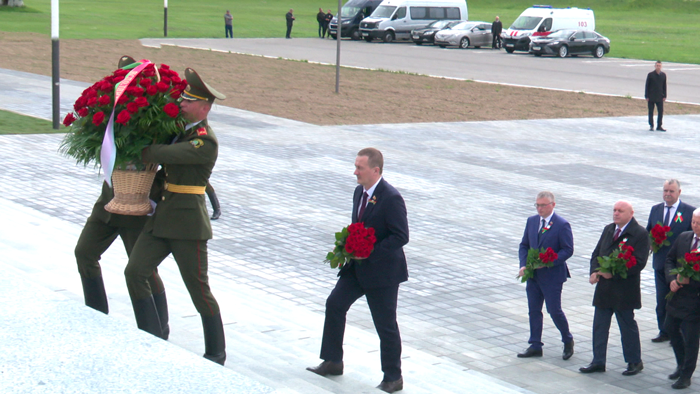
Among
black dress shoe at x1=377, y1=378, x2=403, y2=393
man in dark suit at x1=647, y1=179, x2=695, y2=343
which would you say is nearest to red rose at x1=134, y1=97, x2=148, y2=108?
black dress shoe at x1=377, y1=378, x2=403, y2=393

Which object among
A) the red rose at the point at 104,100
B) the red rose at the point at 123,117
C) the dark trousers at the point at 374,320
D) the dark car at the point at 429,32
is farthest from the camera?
the dark car at the point at 429,32

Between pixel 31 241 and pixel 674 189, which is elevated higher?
pixel 674 189

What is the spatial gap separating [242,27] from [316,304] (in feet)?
170

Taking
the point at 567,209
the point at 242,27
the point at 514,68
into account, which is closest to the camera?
the point at 567,209

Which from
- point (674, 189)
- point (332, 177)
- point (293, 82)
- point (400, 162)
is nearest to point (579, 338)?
point (674, 189)

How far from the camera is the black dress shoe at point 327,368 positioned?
6.12 metres

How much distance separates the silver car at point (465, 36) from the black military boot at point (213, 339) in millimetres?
45260

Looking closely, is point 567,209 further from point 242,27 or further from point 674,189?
point 242,27

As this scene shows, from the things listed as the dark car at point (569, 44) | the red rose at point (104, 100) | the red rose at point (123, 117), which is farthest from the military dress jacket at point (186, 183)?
the dark car at point (569, 44)

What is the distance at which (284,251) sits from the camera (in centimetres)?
1013

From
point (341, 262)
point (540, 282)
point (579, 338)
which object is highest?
point (341, 262)

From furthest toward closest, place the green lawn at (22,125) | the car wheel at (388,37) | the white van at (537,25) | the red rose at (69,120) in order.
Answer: the car wheel at (388,37) → the white van at (537,25) → the green lawn at (22,125) → the red rose at (69,120)

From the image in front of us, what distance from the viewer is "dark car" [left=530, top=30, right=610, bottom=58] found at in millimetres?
45406

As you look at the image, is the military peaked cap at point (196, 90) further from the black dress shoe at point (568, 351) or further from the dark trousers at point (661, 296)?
the dark trousers at point (661, 296)
